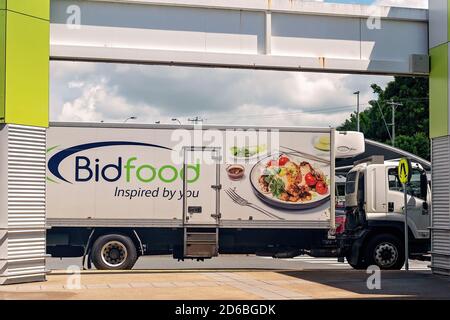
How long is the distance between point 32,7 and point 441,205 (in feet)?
29.4

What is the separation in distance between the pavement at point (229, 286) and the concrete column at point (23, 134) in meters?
0.61

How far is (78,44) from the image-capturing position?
15016mm

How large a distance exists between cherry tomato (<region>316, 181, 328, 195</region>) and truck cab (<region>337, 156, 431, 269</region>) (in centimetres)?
82

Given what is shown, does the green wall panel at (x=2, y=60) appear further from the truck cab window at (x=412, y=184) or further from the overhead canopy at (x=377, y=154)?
the overhead canopy at (x=377, y=154)

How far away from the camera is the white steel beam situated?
15.1 meters

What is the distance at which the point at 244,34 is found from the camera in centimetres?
1572

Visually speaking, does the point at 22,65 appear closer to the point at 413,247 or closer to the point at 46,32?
the point at 46,32

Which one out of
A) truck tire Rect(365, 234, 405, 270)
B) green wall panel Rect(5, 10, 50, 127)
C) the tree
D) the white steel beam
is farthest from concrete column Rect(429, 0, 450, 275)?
the tree

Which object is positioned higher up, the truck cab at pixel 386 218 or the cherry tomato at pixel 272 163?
the cherry tomato at pixel 272 163

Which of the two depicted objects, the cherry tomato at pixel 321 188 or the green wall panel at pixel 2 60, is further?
the cherry tomato at pixel 321 188

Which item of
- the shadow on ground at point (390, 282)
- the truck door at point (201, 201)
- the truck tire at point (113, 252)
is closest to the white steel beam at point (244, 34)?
the truck door at point (201, 201)

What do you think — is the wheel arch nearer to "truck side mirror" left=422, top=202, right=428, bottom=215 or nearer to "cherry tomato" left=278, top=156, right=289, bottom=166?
"cherry tomato" left=278, top=156, right=289, bottom=166

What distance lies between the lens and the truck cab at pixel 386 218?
1802 cm
